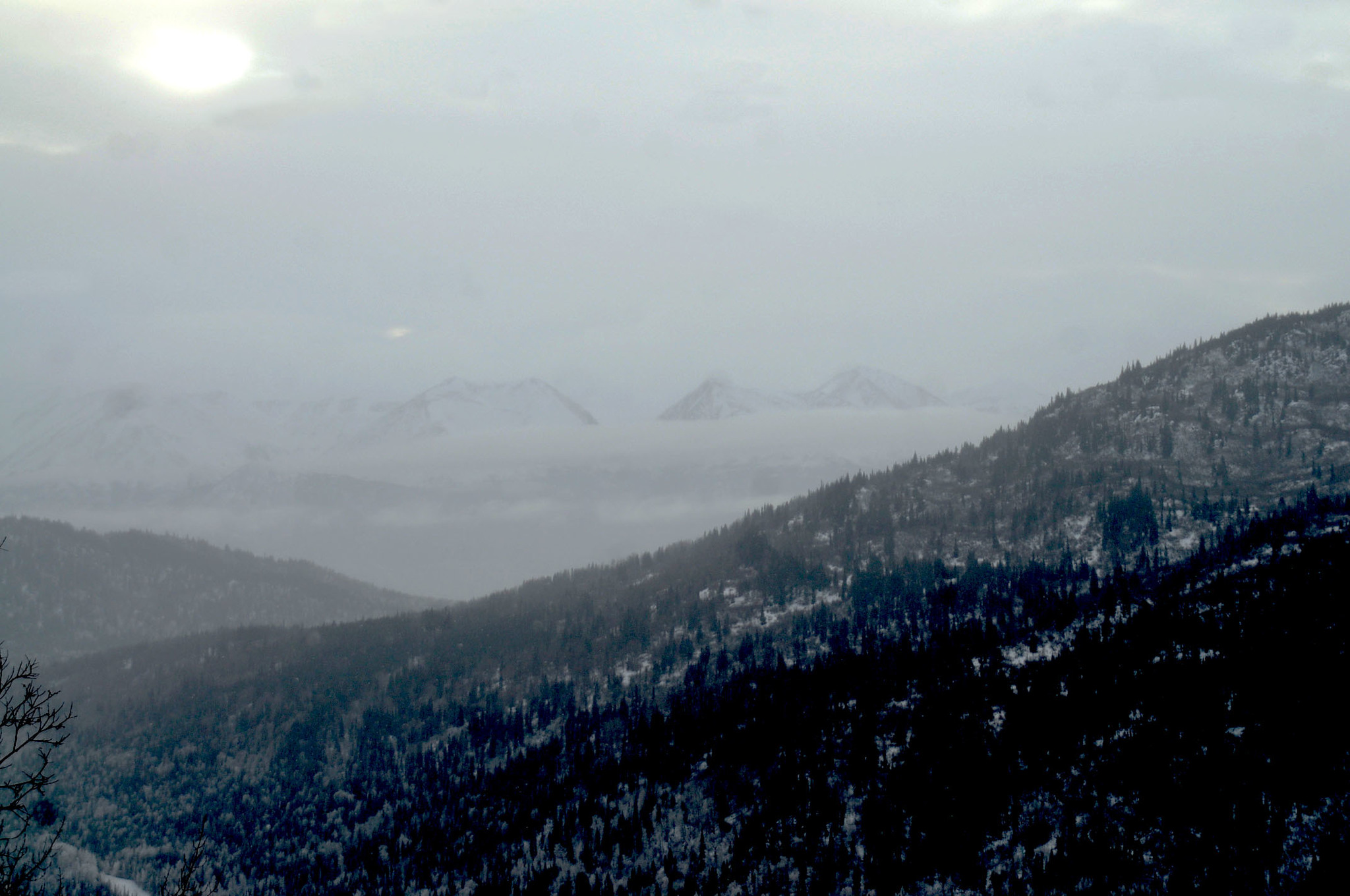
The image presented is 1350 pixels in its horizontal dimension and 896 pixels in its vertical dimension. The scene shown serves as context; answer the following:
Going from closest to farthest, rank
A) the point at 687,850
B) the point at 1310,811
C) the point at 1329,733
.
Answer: the point at 1310,811 < the point at 1329,733 < the point at 687,850

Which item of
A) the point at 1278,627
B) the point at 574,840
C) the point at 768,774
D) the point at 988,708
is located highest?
the point at 1278,627

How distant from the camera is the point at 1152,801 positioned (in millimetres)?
129875

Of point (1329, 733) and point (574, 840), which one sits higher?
point (1329, 733)

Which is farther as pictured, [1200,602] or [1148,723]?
[1200,602]

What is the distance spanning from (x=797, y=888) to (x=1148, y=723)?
6158 centimetres

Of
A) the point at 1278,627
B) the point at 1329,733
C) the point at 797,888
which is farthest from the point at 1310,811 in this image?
the point at 797,888

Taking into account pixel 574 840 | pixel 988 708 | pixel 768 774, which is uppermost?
pixel 988 708

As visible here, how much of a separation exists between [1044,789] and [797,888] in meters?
42.0

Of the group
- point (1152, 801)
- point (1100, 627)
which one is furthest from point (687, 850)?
point (1100, 627)

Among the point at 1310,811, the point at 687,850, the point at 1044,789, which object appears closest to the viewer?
the point at 1310,811

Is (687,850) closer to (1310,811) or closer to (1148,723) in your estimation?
(1148,723)

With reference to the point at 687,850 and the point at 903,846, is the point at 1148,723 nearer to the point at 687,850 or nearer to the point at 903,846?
the point at 903,846

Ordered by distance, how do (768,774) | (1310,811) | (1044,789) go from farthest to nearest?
1. (768,774)
2. (1044,789)
3. (1310,811)

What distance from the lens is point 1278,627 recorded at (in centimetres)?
16062
